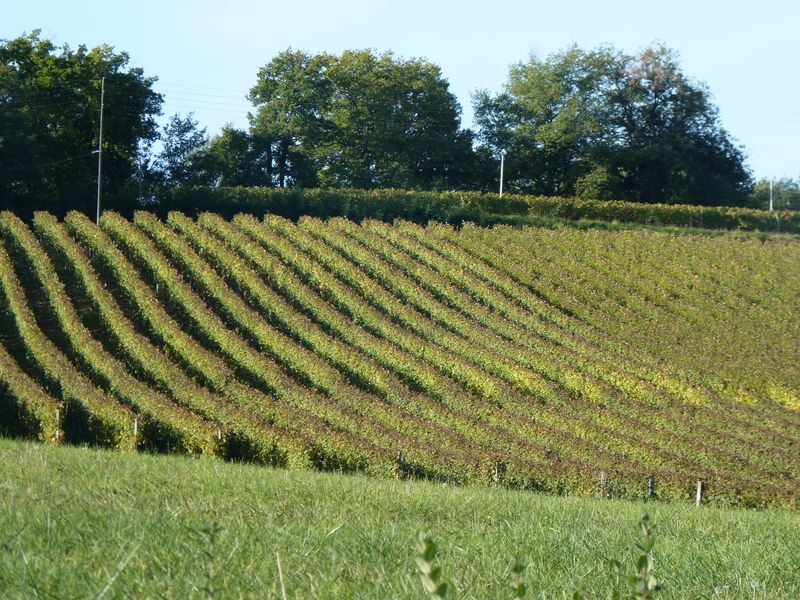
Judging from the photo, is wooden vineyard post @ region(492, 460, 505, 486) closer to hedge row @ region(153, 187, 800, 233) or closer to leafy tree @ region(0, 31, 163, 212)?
hedge row @ region(153, 187, 800, 233)

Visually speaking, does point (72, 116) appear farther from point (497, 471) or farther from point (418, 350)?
point (497, 471)

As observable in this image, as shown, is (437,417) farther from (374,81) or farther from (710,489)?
(374,81)

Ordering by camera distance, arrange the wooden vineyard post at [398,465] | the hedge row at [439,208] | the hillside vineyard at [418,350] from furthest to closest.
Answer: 1. the hedge row at [439,208]
2. the hillside vineyard at [418,350]
3. the wooden vineyard post at [398,465]

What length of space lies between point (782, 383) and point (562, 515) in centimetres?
2310

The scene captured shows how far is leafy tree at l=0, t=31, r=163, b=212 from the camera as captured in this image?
51375 millimetres

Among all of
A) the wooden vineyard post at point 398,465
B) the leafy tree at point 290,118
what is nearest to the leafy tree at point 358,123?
the leafy tree at point 290,118

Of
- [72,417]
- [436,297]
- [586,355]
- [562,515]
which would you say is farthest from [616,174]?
[562,515]

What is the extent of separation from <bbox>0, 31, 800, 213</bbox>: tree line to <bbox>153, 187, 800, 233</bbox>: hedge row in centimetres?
1039

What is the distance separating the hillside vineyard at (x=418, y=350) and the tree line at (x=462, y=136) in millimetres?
17583

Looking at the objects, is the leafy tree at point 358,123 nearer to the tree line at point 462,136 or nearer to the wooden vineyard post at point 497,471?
the tree line at point 462,136

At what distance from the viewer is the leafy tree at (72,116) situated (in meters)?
51.4

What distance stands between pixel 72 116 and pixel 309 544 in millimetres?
56669

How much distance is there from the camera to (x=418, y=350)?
31672 mm

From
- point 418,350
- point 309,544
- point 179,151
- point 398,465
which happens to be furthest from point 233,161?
point 309,544
